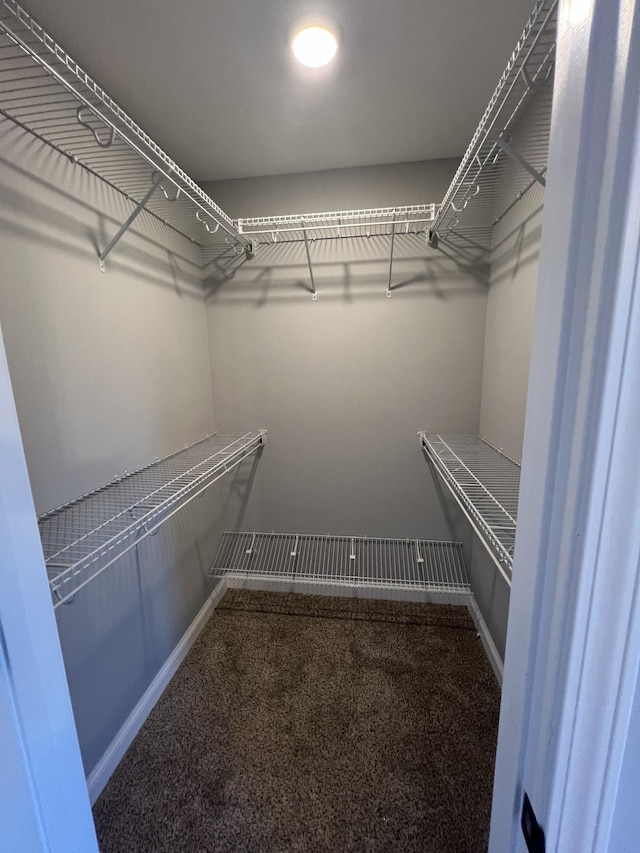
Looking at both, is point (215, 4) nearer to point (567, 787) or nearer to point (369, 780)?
point (567, 787)

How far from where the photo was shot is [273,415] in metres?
2.01

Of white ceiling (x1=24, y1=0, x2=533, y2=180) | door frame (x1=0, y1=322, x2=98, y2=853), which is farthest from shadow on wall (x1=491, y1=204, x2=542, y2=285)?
door frame (x1=0, y1=322, x2=98, y2=853)

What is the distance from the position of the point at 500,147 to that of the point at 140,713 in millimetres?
2401

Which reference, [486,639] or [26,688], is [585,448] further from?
[486,639]

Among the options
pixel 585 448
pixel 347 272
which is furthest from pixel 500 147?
pixel 585 448

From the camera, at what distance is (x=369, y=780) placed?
44.9 inches

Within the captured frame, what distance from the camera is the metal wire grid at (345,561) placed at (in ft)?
6.42

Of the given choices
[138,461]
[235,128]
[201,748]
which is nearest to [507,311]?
[235,128]

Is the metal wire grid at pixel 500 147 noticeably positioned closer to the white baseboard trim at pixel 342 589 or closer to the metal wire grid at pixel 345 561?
the metal wire grid at pixel 345 561

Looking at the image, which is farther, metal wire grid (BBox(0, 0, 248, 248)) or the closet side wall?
the closet side wall

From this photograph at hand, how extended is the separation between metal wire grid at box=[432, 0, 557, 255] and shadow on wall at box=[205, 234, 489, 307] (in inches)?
4.8

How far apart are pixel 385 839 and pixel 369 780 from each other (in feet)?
0.47

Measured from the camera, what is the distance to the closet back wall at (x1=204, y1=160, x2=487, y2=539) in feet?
5.74

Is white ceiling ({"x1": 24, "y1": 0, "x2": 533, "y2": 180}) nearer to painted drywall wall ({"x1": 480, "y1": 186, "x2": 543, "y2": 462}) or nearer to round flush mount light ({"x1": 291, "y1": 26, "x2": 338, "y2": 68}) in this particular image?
round flush mount light ({"x1": 291, "y1": 26, "x2": 338, "y2": 68})
